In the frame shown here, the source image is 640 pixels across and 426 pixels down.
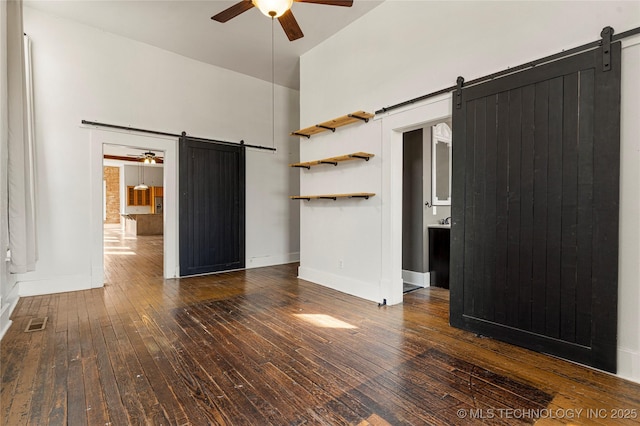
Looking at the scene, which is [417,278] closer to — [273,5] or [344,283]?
[344,283]

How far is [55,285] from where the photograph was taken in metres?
4.25

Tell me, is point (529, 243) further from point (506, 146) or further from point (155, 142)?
point (155, 142)

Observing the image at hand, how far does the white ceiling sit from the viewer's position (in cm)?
397

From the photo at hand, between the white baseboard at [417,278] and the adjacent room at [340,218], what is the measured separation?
0.40 ft

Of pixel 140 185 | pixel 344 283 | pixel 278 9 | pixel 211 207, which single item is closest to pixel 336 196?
pixel 344 283

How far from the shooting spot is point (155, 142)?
5047 millimetres

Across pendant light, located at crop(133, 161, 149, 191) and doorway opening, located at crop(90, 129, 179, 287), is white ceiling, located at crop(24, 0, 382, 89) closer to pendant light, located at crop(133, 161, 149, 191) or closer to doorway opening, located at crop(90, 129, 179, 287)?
doorway opening, located at crop(90, 129, 179, 287)

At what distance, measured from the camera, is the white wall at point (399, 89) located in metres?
2.14

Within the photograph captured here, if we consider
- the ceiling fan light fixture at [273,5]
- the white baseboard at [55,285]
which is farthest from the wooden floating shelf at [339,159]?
the white baseboard at [55,285]

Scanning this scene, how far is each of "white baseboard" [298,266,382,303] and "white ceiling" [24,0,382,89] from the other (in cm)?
350

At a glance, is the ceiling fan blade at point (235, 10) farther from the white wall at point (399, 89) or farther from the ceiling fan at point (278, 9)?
the white wall at point (399, 89)

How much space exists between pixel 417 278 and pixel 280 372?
3.09 metres

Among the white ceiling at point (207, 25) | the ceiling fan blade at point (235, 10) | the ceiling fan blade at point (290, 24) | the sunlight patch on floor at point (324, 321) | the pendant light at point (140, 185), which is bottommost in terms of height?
the sunlight patch on floor at point (324, 321)

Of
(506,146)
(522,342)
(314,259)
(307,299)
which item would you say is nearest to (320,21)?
(506,146)
